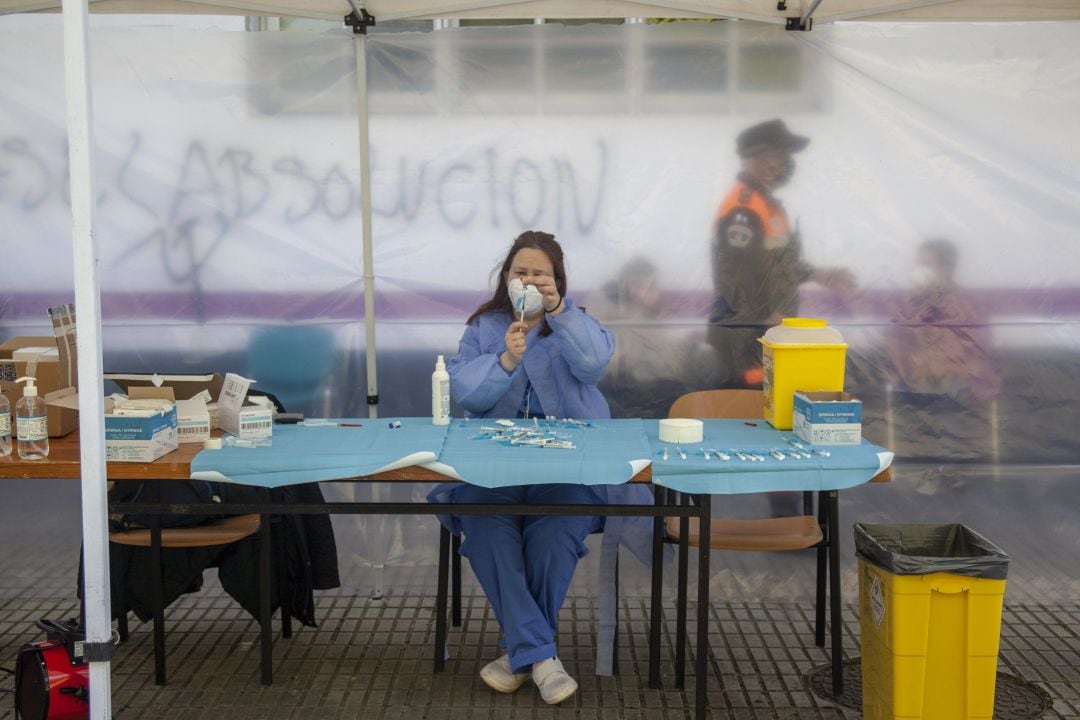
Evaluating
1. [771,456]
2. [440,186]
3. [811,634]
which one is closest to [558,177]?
[440,186]

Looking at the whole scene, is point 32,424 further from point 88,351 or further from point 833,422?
point 833,422

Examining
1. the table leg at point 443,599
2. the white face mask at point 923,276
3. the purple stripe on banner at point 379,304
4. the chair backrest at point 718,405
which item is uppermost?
the white face mask at point 923,276

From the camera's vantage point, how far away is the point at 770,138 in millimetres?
3791

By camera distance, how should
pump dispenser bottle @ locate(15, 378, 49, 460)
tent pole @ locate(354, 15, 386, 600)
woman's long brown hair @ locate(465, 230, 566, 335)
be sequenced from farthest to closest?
tent pole @ locate(354, 15, 386, 600) → woman's long brown hair @ locate(465, 230, 566, 335) → pump dispenser bottle @ locate(15, 378, 49, 460)

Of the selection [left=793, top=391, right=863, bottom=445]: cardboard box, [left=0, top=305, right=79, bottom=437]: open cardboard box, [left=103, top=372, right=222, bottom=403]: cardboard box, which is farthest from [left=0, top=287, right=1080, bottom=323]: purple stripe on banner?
[left=793, top=391, right=863, bottom=445]: cardboard box

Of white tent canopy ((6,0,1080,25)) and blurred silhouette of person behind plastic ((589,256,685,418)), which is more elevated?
white tent canopy ((6,0,1080,25))

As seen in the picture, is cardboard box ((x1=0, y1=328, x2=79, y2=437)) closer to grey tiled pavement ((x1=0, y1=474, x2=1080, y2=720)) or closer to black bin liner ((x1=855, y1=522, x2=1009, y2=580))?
grey tiled pavement ((x1=0, y1=474, x2=1080, y2=720))

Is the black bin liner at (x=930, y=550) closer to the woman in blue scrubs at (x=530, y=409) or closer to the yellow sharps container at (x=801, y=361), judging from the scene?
the yellow sharps container at (x=801, y=361)

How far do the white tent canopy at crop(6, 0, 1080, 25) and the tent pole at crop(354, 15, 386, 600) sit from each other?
19cm

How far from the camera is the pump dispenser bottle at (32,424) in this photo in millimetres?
2816

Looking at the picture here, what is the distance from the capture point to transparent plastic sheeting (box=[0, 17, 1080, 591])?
12.3 ft

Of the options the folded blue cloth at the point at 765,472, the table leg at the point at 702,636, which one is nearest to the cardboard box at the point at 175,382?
the folded blue cloth at the point at 765,472

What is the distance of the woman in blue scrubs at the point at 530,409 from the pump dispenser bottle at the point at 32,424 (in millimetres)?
1143

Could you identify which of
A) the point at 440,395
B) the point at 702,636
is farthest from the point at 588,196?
the point at 702,636
